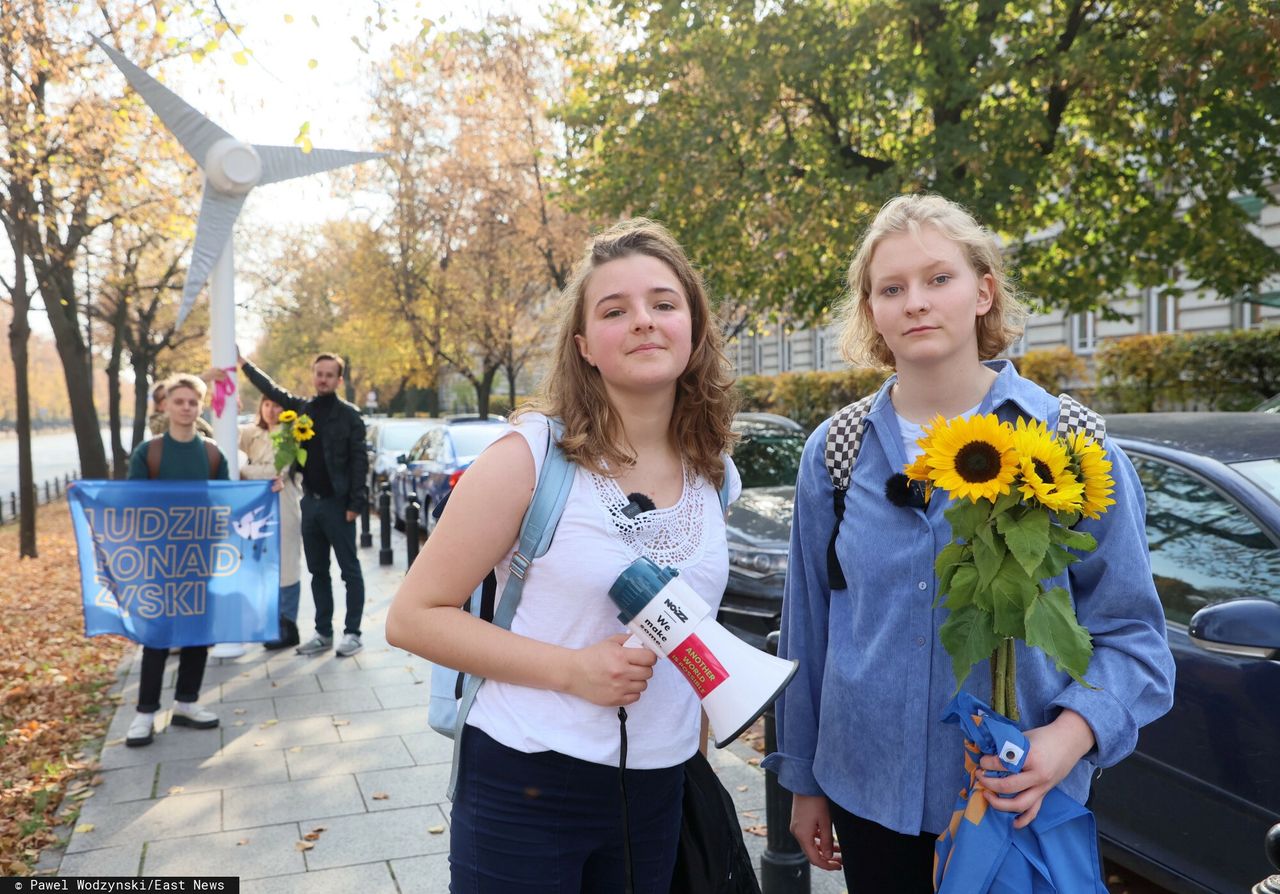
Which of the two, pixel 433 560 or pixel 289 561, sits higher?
pixel 433 560

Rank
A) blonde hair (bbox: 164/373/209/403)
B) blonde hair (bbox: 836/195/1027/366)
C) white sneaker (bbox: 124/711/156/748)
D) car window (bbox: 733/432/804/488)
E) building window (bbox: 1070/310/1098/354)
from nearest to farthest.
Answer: blonde hair (bbox: 836/195/1027/366) → white sneaker (bbox: 124/711/156/748) → blonde hair (bbox: 164/373/209/403) → car window (bbox: 733/432/804/488) → building window (bbox: 1070/310/1098/354)

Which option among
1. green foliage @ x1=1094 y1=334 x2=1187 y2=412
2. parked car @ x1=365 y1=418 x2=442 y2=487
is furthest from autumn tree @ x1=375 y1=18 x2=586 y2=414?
green foliage @ x1=1094 y1=334 x2=1187 y2=412

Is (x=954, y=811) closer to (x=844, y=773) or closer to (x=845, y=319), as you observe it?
(x=844, y=773)

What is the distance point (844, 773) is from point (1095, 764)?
46 centimetres

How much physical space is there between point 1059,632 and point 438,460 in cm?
1237

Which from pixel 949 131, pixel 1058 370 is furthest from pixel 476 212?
pixel 949 131

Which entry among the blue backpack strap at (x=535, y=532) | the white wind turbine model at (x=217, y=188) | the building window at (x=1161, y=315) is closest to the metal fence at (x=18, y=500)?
the white wind turbine model at (x=217, y=188)

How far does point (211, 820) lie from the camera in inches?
180

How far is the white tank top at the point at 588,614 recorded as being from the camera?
189cm

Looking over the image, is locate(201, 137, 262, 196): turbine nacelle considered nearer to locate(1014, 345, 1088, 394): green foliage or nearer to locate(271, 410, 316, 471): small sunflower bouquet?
locate(271, 410, 316, 471): small sunflower bouquet

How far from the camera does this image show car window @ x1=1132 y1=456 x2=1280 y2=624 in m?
3.33

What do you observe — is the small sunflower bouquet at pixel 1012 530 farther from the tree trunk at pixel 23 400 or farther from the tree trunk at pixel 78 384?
the tree trunk at pixel 78 384

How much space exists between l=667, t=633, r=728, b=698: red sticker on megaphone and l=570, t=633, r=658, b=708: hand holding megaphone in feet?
0.29

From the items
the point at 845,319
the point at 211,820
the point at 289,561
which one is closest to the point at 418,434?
the point at 289,561
